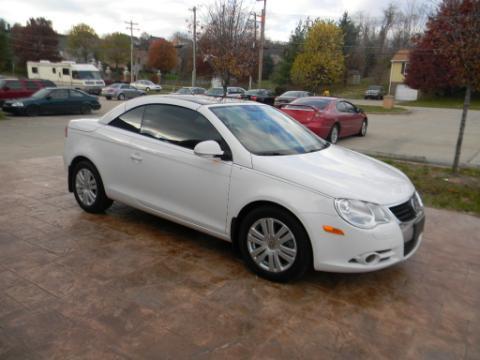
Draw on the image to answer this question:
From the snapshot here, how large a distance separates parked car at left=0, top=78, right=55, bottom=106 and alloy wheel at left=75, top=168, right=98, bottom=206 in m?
16.7

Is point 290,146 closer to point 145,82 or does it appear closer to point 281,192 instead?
point 281,192

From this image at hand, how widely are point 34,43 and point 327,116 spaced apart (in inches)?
2746

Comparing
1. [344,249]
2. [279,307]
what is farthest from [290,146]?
[279,307]

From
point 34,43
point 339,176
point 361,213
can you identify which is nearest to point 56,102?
point 339,176

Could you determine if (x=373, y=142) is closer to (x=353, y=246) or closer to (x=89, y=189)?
(x=89, y=189)

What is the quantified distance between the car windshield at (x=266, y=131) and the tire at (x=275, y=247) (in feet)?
2.14

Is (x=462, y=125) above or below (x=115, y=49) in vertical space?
below

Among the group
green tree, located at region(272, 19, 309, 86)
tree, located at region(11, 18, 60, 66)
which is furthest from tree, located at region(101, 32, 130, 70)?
green tree, located at region(272, 19, 309, 86)

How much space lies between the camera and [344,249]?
3350 millimetres

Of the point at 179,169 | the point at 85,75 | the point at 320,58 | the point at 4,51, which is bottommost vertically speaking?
the point at 179,169

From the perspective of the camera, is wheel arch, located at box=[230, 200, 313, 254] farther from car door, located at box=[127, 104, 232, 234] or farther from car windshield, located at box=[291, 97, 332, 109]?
car windshield, located at box=[291, 97, 332, 109]

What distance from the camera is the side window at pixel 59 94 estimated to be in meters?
18.5

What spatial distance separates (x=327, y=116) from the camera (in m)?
12.2

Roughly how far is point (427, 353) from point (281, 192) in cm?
159
